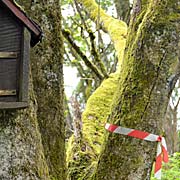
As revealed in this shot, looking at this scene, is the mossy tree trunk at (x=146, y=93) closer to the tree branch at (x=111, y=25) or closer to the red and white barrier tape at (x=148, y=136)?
the red and white barrier tape at (x=148, y=136)

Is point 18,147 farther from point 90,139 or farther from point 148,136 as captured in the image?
point 90,139

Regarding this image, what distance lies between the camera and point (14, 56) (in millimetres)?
1376

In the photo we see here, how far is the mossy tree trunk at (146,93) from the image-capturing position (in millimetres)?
1842

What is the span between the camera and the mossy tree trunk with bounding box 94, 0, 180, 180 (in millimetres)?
1842

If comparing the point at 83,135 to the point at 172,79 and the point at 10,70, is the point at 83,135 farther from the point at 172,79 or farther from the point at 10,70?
the point at 10,70

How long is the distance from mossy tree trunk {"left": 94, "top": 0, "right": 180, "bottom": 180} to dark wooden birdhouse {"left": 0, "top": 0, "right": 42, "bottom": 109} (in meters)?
0.67

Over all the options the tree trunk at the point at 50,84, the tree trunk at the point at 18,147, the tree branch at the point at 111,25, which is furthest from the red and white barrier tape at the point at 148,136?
the tree branch at the point at 111,25

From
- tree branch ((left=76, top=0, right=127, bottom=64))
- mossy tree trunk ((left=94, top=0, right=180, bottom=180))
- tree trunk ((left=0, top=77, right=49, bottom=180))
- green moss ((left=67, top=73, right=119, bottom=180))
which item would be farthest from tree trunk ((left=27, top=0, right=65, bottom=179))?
tree branch ((left=76, top=0, right=127, bottom=64))

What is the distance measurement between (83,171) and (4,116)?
51.7 inches

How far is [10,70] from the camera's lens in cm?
137

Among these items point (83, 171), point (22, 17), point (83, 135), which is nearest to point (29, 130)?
point (22, 17)

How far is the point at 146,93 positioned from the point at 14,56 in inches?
29.4

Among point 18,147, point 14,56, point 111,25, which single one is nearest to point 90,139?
point 18,147

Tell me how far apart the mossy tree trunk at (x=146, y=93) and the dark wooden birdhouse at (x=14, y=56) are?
2.21 ft
